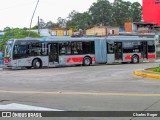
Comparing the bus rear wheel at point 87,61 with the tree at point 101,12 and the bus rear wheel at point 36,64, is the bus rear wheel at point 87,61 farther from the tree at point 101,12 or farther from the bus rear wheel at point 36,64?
the tree at point 101,12

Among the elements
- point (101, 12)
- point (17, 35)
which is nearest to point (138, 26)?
point (101, 12)

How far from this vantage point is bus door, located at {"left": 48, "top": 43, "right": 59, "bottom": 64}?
31.5 m

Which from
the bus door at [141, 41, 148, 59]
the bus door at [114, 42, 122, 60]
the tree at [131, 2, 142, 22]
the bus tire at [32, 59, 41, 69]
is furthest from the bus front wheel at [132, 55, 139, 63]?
the tree at [131, 2, 142, 22]

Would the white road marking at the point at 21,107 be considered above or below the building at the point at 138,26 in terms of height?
below

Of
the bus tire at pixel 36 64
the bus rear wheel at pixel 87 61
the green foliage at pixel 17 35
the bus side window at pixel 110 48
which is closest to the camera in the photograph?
the bus tire at pixel 36 64

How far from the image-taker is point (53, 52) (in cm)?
3162

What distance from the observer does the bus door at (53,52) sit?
31.5 m

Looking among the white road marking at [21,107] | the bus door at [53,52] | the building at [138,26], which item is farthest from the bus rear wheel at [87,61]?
the building at [138,26]

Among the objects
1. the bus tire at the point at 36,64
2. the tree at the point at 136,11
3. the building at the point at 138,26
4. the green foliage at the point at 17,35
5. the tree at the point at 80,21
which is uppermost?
the tree at the point at 136,11

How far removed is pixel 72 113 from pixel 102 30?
243ft

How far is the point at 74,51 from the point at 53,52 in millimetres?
2165

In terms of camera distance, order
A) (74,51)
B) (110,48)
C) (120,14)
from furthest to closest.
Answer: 1. (120,14)
2. (110,48)
3. (74,51)

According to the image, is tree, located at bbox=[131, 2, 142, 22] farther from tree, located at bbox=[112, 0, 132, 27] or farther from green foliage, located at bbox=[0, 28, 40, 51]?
green foliage, located at bbox=[0, 28, 40, 51]

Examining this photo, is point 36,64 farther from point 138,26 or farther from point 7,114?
point 138,26
